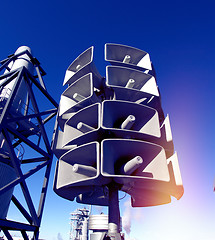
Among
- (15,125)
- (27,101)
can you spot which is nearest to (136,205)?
(15,125)

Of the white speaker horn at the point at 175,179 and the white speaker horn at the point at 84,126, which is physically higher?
the white speaker horn at the point at 84,126

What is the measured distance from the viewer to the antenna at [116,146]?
295 inches

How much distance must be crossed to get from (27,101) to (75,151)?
1002cm

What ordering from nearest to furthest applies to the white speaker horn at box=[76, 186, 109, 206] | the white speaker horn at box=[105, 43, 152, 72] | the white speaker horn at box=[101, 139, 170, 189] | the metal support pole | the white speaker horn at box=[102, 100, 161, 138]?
the white speaker horn at box=[101, 139, 170, 189] → the metal support pole → the white speaker horn at box=[102, 100, 161, 138] → the white speaker horn at box=[76, 186, 109, 206] → the white speaker horn at box=[105, 43, 152, 72]

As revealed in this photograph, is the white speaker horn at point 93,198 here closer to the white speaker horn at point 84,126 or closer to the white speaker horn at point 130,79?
the white speaker horn at point 84,126

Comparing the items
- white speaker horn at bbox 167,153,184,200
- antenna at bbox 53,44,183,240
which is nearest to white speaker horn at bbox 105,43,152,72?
antenna at bbox 53,44,183,240

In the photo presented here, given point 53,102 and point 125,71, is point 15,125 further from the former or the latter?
point 125,71

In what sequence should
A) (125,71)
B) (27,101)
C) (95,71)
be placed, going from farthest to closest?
(27,101) < (95,71) < (125,71)

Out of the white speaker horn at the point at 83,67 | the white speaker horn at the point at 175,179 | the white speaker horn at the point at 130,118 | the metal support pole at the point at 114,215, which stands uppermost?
the white speaker horn at the point at 83,67

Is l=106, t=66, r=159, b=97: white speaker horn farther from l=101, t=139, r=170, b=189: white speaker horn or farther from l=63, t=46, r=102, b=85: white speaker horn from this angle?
l=101, t=139, r=170, b=189: white speaker horn

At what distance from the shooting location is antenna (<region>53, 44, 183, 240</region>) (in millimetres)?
7484

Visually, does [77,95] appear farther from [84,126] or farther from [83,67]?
[84,126]

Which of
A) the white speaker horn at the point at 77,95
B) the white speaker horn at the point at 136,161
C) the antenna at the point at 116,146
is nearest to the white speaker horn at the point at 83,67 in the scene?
the antenna at the point at 116,146

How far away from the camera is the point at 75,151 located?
26.7 feet
